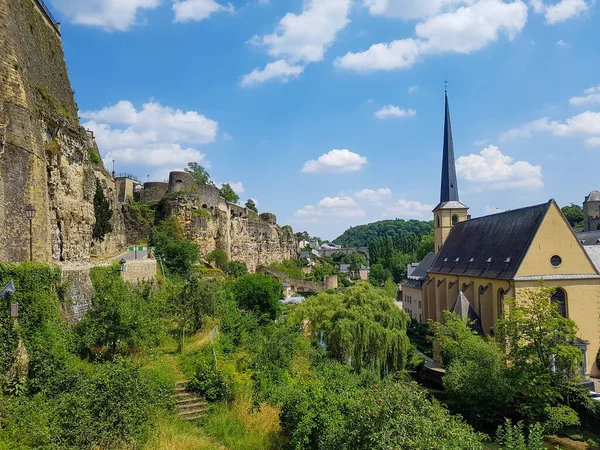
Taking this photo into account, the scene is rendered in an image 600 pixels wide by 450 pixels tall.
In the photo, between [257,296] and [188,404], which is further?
[257,296]

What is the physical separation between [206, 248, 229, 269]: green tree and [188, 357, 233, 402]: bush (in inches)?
947

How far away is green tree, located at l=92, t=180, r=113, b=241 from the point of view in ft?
78.7

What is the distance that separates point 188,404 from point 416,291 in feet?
125

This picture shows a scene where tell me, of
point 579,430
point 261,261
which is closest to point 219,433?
point 579,430

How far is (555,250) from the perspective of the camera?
1046 inches

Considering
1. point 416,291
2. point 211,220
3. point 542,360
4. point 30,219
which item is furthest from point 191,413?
point 416,291

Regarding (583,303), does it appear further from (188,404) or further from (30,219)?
(30,219)

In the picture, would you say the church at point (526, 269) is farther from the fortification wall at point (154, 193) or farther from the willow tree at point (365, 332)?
the fortification wall at point (154, 193)

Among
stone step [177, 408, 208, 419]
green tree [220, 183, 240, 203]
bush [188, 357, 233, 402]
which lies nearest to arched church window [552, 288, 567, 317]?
bush [188, 357, 233, 402]

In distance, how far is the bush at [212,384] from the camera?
43.9 feet

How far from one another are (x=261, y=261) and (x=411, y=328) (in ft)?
81.4

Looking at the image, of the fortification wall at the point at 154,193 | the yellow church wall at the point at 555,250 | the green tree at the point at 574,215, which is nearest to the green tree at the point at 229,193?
the fortification wall at the point at 154,193

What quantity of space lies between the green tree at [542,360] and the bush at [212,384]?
1286 cm

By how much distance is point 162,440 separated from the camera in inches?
384
